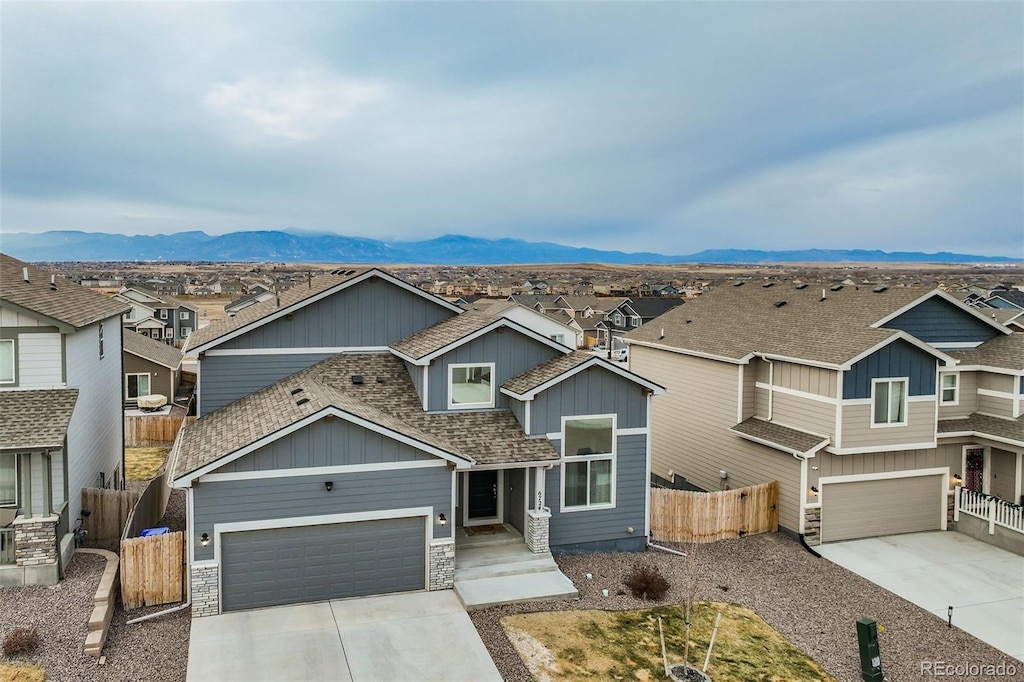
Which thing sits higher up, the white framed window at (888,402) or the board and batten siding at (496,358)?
the board and batten siding at (496,358)

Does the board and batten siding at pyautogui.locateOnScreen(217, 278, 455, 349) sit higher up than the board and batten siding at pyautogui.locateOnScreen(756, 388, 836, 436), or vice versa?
the board and batten siding at pyautogui.locateOnScreen(217, 278, 455, 349)

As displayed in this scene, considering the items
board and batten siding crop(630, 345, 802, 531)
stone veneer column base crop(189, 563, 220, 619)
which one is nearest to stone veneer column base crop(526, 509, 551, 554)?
stone veneer column base crop(189, 563, 220, 619)

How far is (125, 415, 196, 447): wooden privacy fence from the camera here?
27625 mm

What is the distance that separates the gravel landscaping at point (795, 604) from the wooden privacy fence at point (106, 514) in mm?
8819

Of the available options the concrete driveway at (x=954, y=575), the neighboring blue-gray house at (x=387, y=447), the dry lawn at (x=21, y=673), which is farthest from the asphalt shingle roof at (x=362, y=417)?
the concrete driveway at (x=954, y=575)

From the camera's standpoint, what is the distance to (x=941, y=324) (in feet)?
63.3

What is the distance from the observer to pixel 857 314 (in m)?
18.8

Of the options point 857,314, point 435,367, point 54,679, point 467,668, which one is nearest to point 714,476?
point 857,314

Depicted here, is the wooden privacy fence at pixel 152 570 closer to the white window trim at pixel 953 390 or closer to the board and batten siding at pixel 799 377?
the board and batten siding at pixel 799 377

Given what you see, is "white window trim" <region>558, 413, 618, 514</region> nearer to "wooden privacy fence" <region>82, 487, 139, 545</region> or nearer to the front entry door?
the front entry door

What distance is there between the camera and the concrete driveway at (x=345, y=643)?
35.9 feet

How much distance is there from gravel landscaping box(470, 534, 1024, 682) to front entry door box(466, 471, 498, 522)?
2265 millimetres

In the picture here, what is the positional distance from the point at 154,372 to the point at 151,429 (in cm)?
811

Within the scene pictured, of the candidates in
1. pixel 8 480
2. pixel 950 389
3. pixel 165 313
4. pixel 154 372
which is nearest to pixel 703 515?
pixel 950 389
